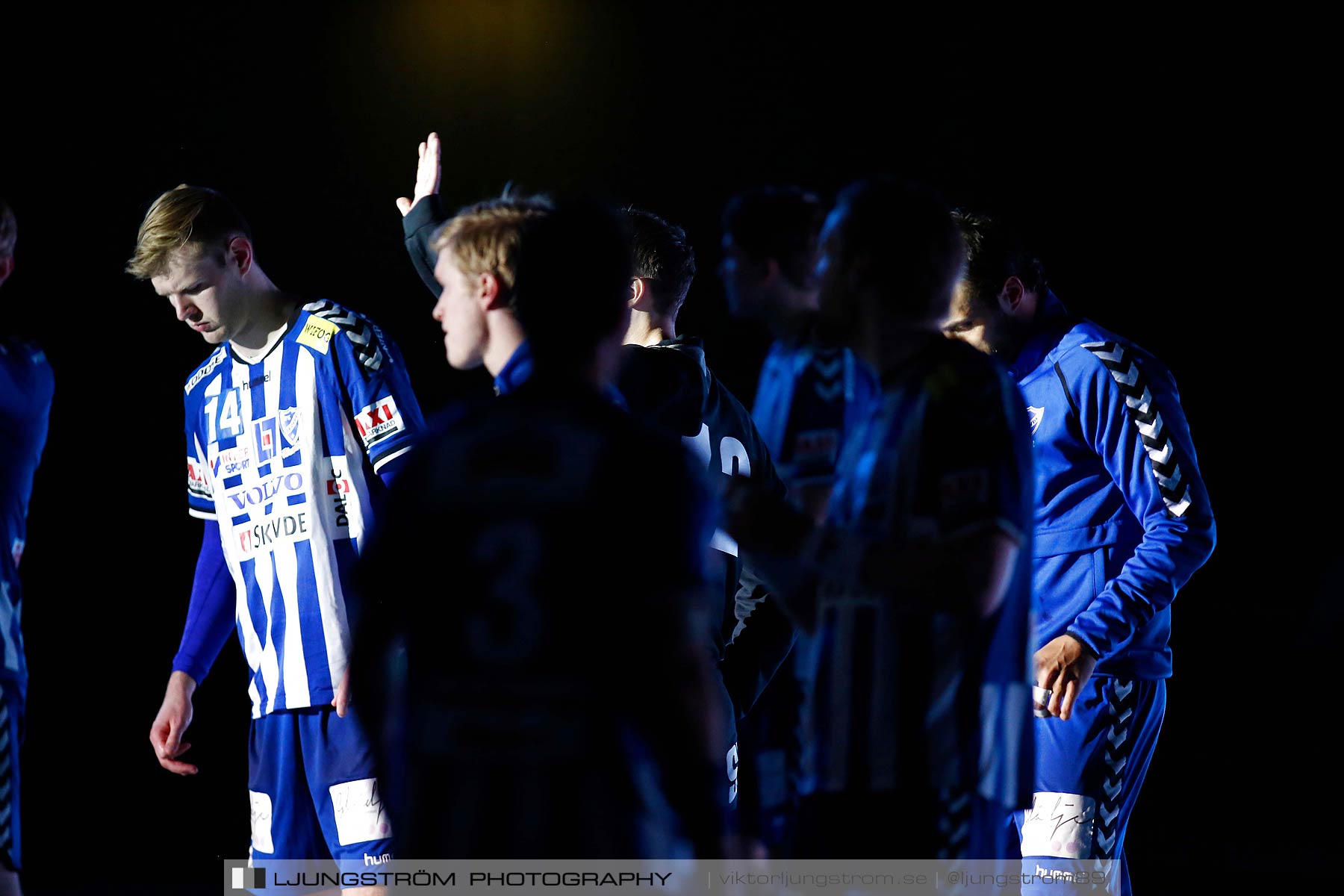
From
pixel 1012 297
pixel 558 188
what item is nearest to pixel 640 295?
pixel 1012 297

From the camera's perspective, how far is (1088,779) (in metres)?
2.29

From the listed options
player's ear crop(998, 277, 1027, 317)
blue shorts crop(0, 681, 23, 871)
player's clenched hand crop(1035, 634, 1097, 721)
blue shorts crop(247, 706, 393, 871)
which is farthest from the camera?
player's ear crop(998, 277, 1027, 317)

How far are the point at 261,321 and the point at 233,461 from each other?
0.27 m

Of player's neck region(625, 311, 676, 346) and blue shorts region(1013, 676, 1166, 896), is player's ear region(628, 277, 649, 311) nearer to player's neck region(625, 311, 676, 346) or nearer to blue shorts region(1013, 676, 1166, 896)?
player's neck region(625, 311, 676, 346)

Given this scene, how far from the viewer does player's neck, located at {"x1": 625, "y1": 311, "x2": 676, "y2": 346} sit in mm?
2510

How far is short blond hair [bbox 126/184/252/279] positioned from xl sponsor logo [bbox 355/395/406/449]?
0.44 meters

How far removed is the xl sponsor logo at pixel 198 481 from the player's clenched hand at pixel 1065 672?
1.61 meters

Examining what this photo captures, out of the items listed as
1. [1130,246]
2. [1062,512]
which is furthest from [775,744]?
[1130,246]

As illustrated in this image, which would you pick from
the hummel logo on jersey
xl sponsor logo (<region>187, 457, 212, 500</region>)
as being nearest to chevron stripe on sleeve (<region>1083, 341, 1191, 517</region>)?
the hummel logo on jersey

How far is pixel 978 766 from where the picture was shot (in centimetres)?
142

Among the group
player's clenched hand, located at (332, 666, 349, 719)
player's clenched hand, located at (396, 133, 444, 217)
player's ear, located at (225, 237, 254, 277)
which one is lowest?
player's clenched hand, located at (332, 666, 349, 719)

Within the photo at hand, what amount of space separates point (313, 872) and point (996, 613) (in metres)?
1.53

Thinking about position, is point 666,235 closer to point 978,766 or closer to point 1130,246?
point 978,766

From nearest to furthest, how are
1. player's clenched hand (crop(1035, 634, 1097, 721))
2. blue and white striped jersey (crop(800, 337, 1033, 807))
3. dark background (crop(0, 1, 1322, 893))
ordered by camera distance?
blue and white striped jersey (crop(800, 337, 1033, 807)) < player's clenched hand (crop(1035, 634, 1097, 721)) < dark background (crop(0, 1, 1322, 893))
